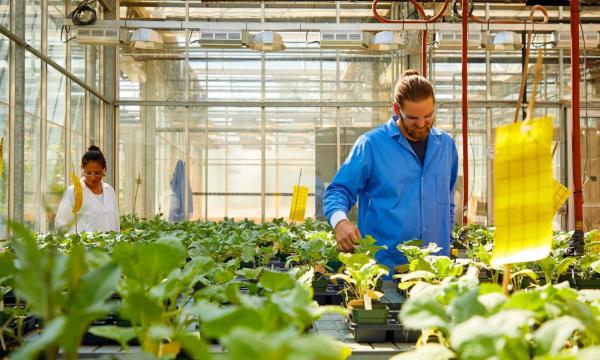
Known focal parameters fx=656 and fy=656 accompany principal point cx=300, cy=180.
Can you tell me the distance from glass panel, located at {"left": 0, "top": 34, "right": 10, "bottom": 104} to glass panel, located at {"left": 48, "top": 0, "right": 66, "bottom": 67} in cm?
143

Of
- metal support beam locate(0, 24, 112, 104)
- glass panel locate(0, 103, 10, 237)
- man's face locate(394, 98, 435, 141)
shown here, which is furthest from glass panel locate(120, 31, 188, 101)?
man's face locate(394, 98, 435, 141)

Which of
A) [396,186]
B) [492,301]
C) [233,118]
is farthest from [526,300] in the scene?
[233,118]

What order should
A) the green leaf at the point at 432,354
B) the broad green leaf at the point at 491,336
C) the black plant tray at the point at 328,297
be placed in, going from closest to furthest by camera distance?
the broad green leaf at the point at 491,336 < the green leaf at the point at 432,354 < the black plant tray at the point at 328,297

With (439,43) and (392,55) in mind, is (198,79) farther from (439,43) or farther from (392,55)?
(439,43)

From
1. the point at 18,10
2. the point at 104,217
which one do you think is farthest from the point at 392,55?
the point at 104,217

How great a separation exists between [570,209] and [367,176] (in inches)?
358

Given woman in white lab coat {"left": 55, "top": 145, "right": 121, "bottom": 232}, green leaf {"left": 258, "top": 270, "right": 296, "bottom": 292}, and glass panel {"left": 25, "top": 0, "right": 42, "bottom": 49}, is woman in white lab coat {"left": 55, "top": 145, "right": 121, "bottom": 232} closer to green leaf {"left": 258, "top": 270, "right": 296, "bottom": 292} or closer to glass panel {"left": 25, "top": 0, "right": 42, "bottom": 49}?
glass panel {"left": 25, "top": 0, "right": 42, "bottom": 49}

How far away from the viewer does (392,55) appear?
11.3 metres

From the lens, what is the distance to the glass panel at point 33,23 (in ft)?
24.1

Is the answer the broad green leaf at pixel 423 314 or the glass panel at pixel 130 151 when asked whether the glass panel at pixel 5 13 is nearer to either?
the glass panel at pixel 130 151

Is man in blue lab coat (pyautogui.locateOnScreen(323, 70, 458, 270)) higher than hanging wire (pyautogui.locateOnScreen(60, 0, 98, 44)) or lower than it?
lower

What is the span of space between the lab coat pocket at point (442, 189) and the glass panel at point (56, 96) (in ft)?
20.6

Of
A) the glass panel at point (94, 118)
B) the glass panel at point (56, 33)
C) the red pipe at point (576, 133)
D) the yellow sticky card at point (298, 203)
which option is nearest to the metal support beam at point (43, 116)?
the glass panel at point (56, 33)

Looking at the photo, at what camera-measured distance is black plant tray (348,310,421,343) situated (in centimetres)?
155
